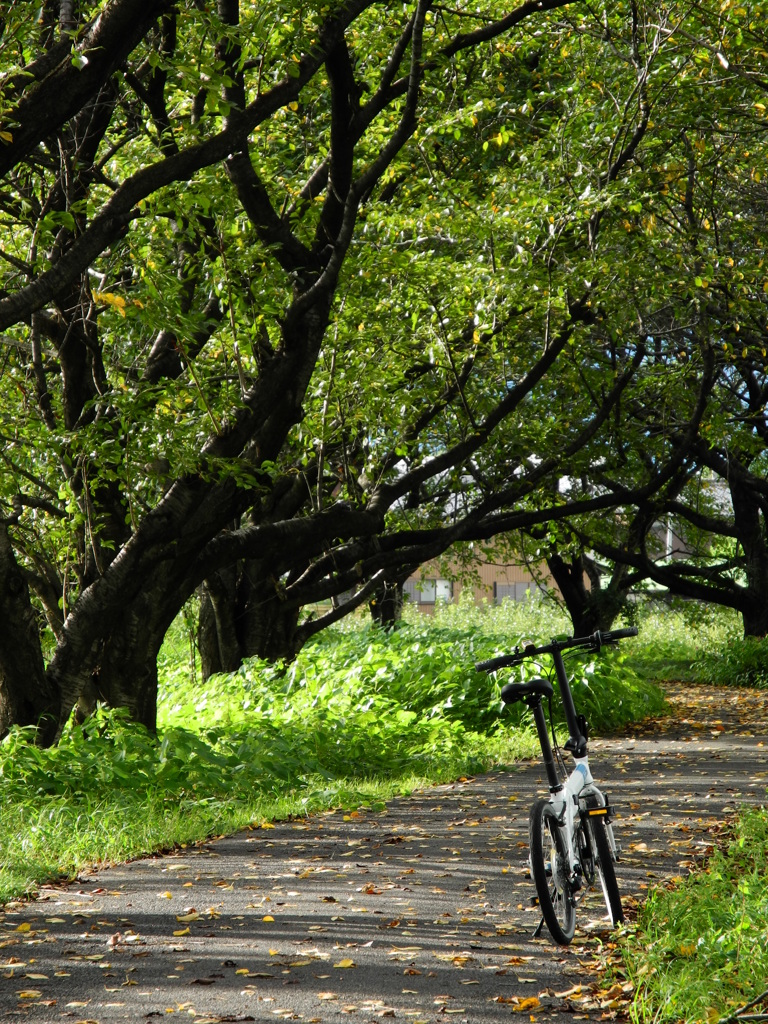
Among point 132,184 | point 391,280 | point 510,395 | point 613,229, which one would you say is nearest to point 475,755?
point 510,395

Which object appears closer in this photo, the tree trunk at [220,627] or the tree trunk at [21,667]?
the tree trunk at [21,667]

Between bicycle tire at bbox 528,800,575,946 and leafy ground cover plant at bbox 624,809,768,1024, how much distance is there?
0.93ft

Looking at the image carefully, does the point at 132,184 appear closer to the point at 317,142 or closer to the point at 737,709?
the point at 317,142

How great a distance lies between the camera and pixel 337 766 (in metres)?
9.59

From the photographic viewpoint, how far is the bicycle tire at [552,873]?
4504mm

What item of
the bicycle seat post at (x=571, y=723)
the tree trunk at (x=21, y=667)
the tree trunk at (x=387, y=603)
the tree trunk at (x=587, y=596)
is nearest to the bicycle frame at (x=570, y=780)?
the bicycle seat post at (x=571, y=723)

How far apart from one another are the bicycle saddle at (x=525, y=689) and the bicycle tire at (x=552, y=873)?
456mm

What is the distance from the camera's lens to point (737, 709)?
591 inches

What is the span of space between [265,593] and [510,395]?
14.1 feet

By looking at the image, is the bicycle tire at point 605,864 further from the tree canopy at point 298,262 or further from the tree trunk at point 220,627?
the tree trunk at point 220,627

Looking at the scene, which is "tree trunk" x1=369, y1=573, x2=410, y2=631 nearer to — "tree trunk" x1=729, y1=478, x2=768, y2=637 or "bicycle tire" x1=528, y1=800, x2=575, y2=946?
"tree trunk" x1=729, y1=478, x2=768, y2=637

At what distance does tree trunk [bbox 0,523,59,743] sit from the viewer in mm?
7844

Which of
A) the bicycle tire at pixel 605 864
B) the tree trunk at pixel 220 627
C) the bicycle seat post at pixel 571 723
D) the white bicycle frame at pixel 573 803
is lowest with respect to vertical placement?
the bicycle tire at pixel 605 864

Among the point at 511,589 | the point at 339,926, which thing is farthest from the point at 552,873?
the point at 511,589
